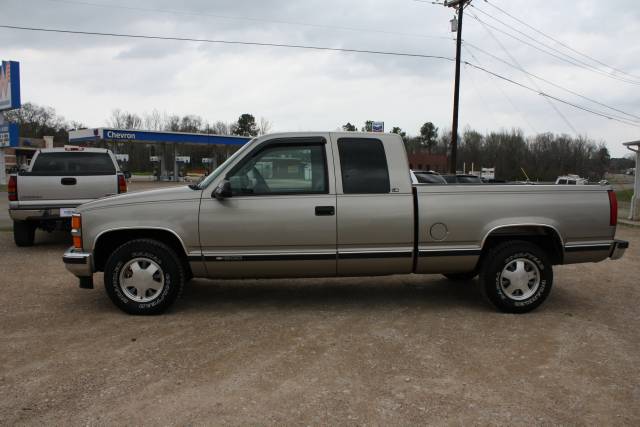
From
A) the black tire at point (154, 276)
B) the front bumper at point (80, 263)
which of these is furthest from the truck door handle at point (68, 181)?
the black tire at point (154, 276)

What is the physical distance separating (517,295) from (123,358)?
3938 millimetres

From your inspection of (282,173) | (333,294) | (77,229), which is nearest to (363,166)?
(282,173)

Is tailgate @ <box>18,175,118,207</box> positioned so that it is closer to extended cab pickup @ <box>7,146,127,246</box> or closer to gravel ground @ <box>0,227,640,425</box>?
extended cab pickup @ <box>7,146,127,246</box>

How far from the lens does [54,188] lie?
28.3 feet

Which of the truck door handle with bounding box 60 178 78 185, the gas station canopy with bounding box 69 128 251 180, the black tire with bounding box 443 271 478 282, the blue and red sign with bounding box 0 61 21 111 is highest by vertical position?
the blue and red sign with bounding box 0 61 21 111

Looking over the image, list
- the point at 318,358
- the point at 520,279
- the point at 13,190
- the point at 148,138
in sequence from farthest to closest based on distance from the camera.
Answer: the point at 148,138 < the point at 13,190 < the point at 520,279 < the point at 318,358

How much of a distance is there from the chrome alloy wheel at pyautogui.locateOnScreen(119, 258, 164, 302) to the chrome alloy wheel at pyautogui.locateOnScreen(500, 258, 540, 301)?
3.59 metres

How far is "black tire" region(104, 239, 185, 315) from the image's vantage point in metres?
4.97

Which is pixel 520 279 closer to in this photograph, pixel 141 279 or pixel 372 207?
pixel 372 207

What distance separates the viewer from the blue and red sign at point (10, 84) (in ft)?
111

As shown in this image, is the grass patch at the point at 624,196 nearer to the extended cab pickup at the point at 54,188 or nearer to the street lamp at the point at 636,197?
the street lamp at the point at 636,197

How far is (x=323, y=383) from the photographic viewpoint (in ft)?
11.7

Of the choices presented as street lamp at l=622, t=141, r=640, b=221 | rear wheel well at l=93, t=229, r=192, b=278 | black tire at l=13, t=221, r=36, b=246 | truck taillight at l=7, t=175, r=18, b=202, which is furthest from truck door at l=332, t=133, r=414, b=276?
street lamp at l=622, t=141, r=640, b=221

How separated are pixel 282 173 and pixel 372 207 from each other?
983 millimetres
